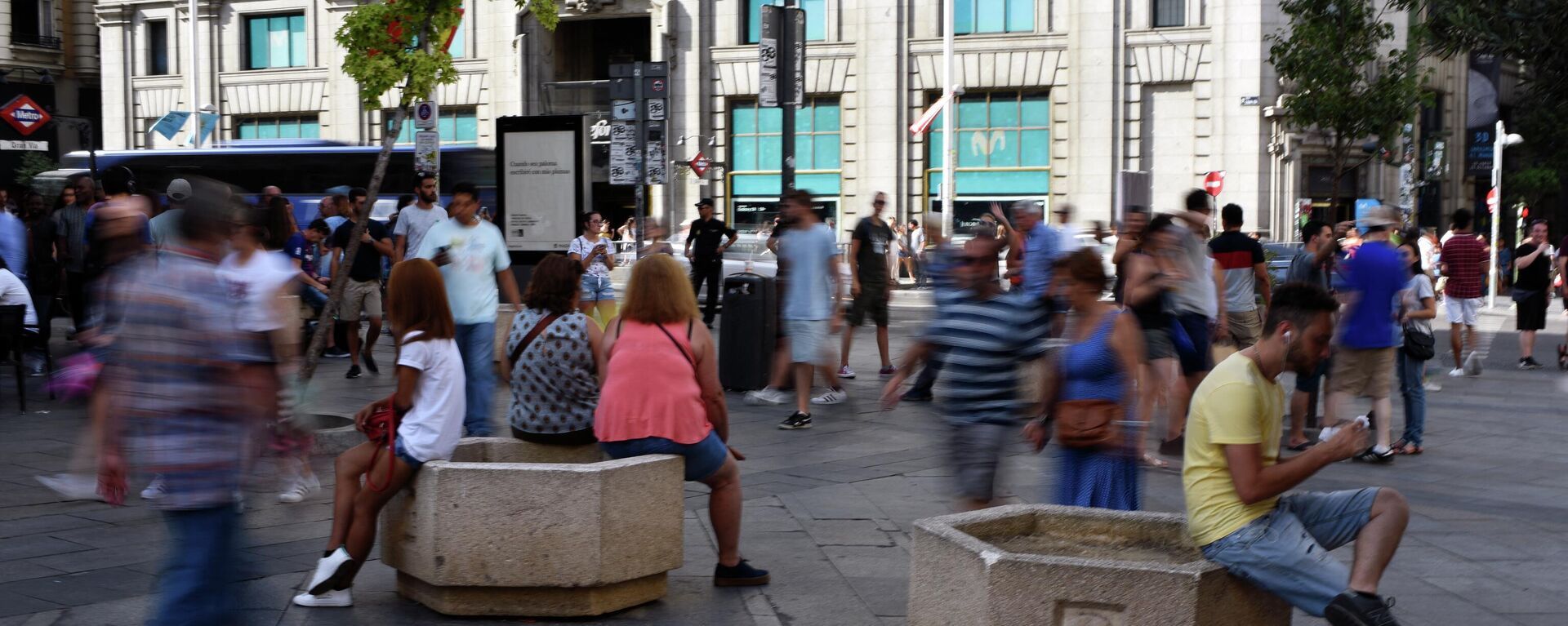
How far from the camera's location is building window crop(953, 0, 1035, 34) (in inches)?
1345

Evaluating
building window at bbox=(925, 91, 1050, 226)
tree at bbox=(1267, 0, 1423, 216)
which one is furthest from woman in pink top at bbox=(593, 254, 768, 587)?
building window at bbox=(925, 91, 1050, 226)

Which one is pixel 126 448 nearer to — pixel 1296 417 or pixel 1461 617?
pixel 1461 617

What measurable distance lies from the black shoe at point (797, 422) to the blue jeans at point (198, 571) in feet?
22.3

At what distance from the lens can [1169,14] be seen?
33.4 metres

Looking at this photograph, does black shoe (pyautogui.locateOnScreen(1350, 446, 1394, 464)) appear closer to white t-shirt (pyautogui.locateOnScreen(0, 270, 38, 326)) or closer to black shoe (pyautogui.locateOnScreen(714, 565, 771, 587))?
black shoe (pyautogui.locateOnScreen(714, 565, 771, 587))

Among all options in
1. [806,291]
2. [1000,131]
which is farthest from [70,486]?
[1000,131]

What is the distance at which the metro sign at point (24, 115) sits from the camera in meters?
22.3

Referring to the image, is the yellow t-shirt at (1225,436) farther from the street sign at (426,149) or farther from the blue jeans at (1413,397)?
the street sign at (426,149)

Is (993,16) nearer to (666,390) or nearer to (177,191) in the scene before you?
(177,191)

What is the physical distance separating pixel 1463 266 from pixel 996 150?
20.2m

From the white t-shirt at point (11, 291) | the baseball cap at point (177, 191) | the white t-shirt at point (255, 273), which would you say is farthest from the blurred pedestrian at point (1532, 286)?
the white t-shirt at point (11, 291)

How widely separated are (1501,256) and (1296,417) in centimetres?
3035

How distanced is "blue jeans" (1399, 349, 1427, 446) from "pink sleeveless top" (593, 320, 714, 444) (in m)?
6.04

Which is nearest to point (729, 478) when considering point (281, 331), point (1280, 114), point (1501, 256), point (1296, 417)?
point (281, 331)
